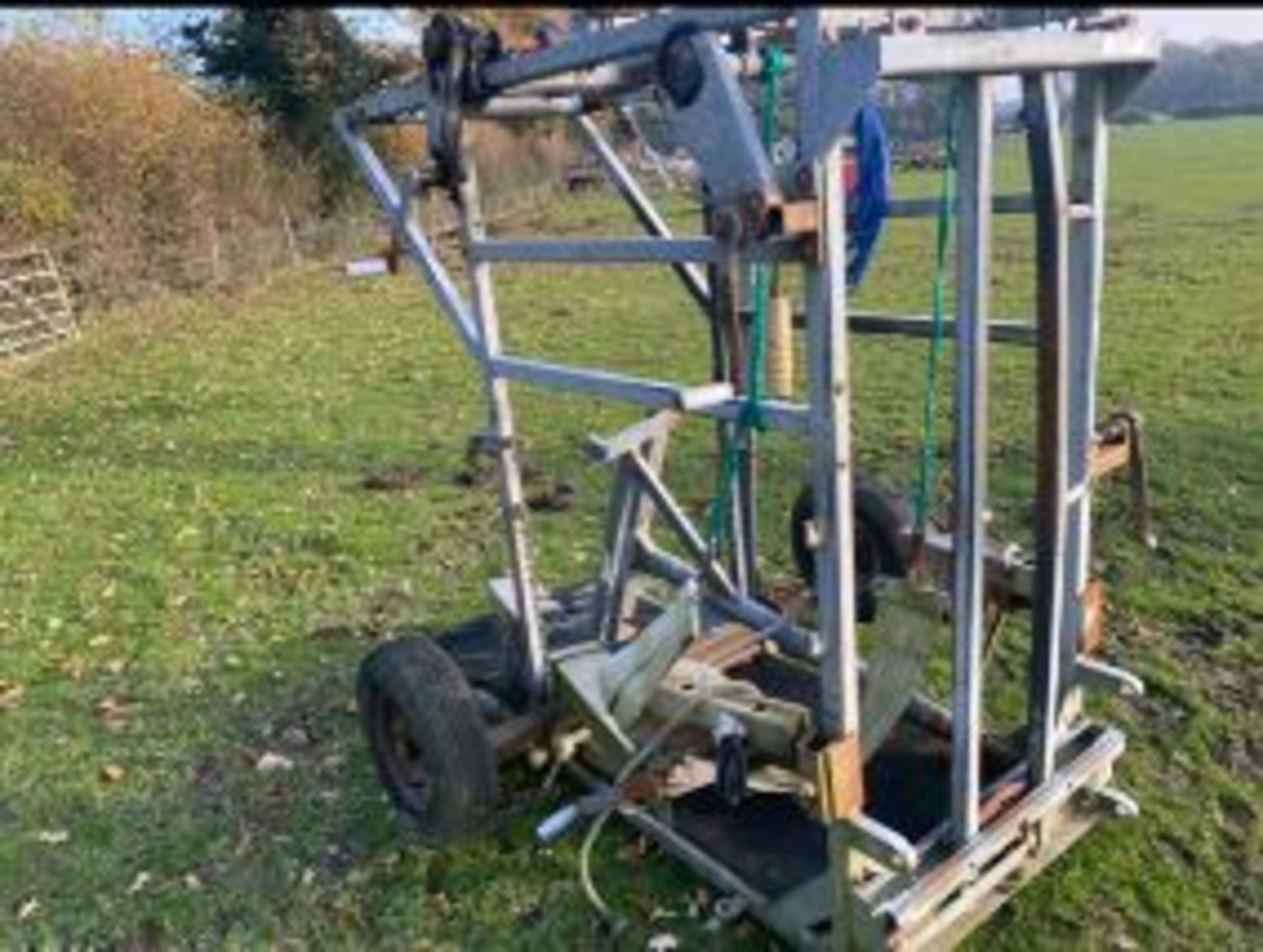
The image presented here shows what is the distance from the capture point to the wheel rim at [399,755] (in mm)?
3973

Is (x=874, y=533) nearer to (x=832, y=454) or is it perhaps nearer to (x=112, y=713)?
(x=832, y=454)

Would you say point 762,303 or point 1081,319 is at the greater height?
point 762,303

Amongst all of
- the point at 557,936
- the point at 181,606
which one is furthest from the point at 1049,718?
the point at 181,606

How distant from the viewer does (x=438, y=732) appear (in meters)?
3.63

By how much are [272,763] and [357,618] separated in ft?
4.24

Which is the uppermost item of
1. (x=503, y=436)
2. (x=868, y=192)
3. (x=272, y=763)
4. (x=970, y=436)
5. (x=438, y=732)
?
(x=868, y=192)

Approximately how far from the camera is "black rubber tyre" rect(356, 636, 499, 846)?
362 centimetres

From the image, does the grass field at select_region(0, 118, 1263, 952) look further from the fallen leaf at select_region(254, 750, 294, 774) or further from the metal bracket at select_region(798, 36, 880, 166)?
the metal bracket at select_region(798, 36, 880, 166)

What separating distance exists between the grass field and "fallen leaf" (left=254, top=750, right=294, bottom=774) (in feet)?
0.13

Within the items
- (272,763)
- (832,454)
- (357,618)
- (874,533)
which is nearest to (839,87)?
(832,454)

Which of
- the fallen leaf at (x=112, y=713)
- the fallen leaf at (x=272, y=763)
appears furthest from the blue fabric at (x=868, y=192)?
the fallen leaf at (x=112, y=713)

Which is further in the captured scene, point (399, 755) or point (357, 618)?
point (357, 618)

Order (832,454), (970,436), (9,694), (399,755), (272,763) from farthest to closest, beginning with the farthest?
(9,694) → (272,763) → (399,755) → (970,436) → (832,454)

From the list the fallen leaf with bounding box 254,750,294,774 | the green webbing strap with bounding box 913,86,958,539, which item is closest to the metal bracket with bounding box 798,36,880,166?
the green webbing strap with bounding box 913,86,958,539
